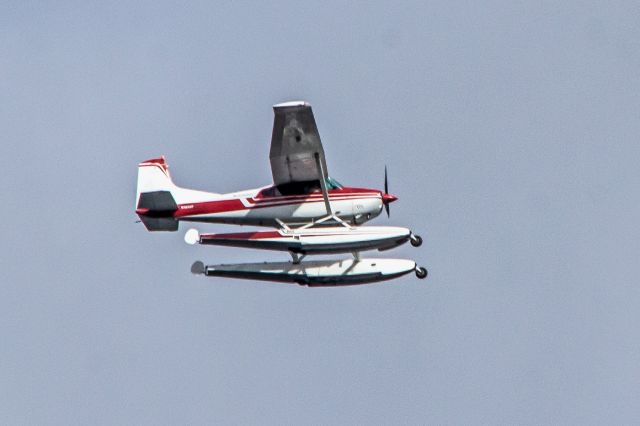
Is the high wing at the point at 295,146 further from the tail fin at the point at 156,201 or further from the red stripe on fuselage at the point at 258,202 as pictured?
the tail fin at the point at 156,201

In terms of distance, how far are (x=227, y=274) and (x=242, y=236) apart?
1.14m

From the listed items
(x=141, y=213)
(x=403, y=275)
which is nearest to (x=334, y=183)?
(x=403, y=275)

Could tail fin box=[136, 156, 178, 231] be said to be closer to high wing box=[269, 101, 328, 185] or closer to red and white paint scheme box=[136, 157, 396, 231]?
red and white paint scheme box=[136, 157, 396, 231]

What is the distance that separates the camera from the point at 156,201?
32469 millimetres

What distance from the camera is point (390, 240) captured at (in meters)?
31.1

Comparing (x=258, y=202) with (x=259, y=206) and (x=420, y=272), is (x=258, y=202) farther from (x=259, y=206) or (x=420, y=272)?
(x=420, y=272)

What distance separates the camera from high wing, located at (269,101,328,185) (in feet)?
98.8

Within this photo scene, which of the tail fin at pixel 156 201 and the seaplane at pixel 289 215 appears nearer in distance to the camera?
the seaplane at pixel 289 215

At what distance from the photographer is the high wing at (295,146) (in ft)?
98.8

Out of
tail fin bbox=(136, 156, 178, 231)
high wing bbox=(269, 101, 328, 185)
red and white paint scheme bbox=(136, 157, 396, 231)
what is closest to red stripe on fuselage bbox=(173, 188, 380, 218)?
red and white paint scheme bbox=(136, 157, 396, 231)

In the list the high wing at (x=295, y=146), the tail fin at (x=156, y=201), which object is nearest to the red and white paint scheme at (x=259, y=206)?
the tail fin at (x=156, y=201)

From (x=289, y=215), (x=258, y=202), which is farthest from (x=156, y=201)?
(x=289, y=215)

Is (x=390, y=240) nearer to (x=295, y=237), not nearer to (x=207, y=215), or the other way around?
(x=295, y=237)

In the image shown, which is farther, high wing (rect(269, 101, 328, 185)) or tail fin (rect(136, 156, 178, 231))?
tail fin (rect(136, 156, 178, 231))
